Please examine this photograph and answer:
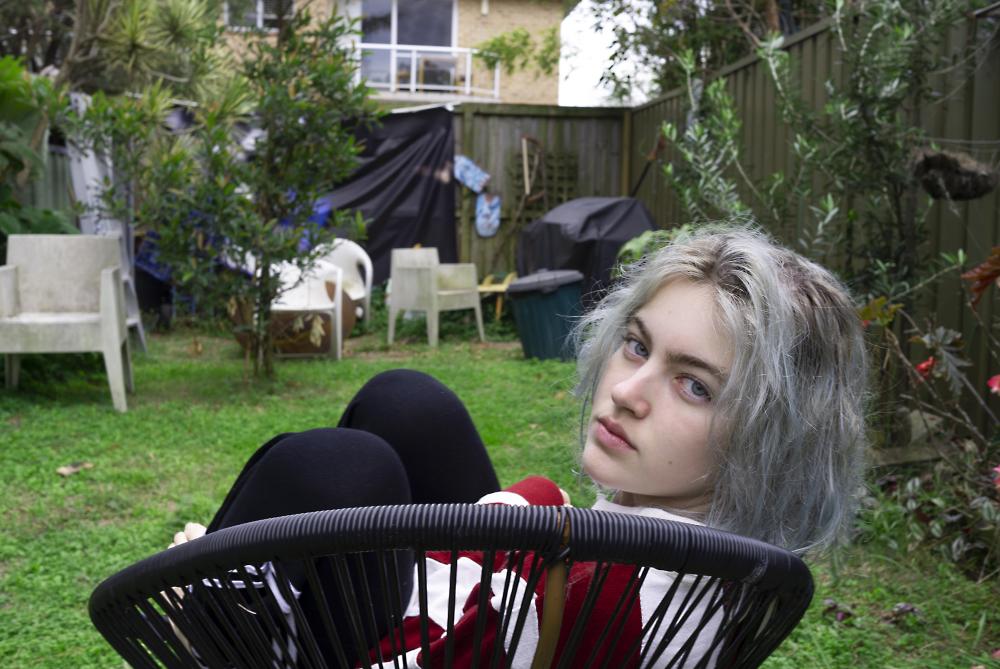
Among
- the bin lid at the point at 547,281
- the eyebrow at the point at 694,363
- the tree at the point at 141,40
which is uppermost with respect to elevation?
the tree at the point at 141,40

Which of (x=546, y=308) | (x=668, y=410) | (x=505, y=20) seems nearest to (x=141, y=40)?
(x=546, y=308)

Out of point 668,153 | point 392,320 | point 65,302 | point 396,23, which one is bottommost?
point 392,320

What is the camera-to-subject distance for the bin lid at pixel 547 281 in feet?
22.2

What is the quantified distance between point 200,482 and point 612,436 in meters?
2.85

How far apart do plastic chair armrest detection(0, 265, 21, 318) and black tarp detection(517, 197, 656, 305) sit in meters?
3.84

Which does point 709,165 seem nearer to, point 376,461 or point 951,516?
point 951,516

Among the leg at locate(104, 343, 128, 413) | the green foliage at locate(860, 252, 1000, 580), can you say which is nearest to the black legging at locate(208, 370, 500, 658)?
the green foliage at locate(860, 252, 1000, 580)

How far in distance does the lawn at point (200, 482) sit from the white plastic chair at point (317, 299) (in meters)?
0.32

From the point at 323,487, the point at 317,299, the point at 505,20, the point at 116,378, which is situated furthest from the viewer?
the point at 505,20

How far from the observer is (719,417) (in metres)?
0.98

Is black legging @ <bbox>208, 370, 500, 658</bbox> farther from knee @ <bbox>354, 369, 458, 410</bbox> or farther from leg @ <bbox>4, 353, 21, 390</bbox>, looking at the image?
leg @ <bbox>4, 353, 21, 390</bbox>

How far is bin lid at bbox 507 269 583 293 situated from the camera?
Result: 6.78 m

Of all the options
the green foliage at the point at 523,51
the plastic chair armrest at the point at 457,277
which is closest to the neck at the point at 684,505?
the plastic chair armrest at the point at 457,277

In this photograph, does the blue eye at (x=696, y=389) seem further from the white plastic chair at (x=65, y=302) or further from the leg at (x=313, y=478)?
the white plastic chair at (x=65, y=302)
